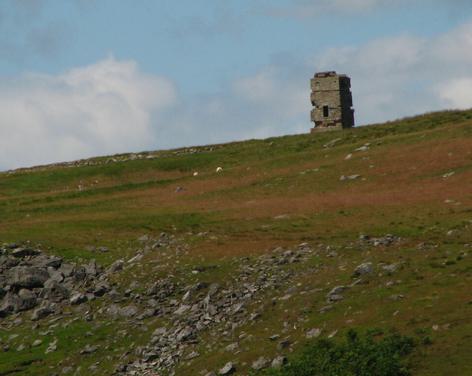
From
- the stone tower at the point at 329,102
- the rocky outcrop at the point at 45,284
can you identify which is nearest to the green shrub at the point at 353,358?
the rocky outcrop at the point at 45,284

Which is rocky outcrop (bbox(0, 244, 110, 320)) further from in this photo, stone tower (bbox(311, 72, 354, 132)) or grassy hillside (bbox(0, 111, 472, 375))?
stone tower (bbox(311, 72, 354, 132))

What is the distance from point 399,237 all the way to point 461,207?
6.15m

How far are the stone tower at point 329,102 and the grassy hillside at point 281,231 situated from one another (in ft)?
17.2

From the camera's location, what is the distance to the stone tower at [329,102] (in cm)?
10712

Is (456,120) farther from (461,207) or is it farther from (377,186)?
(461,207)

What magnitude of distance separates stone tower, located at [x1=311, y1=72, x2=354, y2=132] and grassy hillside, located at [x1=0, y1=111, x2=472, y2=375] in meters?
5.23

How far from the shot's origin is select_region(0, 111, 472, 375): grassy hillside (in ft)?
145

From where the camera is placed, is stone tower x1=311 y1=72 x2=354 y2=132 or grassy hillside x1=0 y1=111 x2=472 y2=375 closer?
grassy hillside x1=0 y1=111 x2=472 y2=375

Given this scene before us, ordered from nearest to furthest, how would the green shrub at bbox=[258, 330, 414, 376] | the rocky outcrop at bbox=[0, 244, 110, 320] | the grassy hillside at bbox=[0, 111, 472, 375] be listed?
the green shrub at bbox=[258, 330, 414, 376]
the grassy hillside at bbox=[0, 111, 472, 375]
the rocky outcrop at bbox=[0, 244, 110, 320]

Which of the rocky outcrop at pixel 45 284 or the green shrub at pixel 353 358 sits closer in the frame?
the green shrub at pixel 353 358

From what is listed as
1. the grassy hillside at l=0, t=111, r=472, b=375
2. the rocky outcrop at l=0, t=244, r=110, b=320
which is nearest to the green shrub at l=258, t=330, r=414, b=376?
the grassy hillside at l=0, t=111, r=472, b=375

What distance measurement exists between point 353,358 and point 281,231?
73.7 ft

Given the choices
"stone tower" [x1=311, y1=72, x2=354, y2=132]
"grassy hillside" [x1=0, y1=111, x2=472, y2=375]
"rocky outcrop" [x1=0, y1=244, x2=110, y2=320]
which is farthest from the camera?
"stone tower" [x1=311, y1=72, x2=354, y2=132]

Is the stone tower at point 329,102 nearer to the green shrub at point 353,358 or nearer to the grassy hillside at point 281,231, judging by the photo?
the grassy hillside at point 281,231
